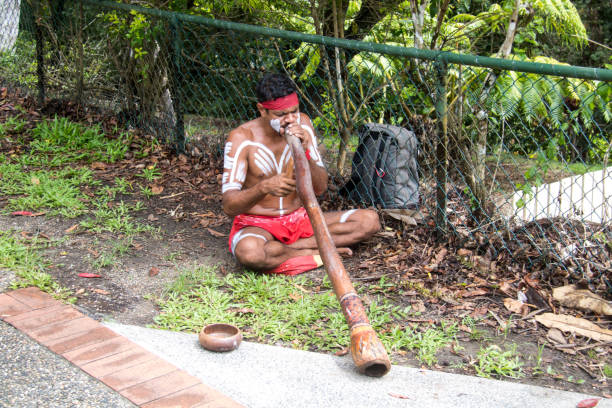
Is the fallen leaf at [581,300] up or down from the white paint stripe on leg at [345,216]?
down

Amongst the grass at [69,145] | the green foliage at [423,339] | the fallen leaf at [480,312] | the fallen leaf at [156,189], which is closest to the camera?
the green foliage at [423,339]

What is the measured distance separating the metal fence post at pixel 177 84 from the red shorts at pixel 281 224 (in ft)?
6.83

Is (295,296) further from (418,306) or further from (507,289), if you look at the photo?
(507,289)

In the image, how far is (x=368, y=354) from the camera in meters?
2.54

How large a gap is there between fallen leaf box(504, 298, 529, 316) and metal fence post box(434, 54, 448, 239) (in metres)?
0.73

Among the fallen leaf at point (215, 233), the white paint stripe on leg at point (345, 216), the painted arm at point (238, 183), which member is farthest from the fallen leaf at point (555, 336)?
the fallen leaf at point (215, 233)

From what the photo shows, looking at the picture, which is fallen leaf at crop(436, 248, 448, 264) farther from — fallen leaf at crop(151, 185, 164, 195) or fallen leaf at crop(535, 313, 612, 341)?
fallen leaf at crop(151, 185, 164, 195)

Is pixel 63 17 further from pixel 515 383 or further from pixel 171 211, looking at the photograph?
pixel 515 383

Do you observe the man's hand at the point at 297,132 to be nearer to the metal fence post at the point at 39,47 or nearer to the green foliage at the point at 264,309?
the green foliage at the point at 264,309

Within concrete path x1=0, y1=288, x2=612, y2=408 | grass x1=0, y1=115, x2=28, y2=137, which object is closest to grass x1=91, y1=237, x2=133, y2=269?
concrete path x1=0, y1=288, x2=612, y2=408

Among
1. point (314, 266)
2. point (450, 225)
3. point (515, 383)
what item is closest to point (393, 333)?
point (515, 383)

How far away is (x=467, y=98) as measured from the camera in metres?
4.11

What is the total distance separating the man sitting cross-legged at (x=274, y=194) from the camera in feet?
11.6

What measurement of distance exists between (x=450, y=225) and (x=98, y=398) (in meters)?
2.45
